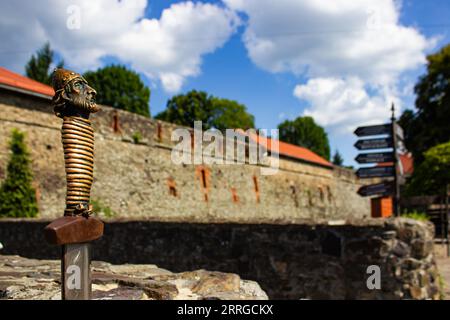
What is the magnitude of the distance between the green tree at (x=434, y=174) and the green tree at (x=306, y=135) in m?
30.4

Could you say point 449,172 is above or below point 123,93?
below

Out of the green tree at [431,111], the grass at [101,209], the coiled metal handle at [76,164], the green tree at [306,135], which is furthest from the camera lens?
the green tree at [306,135]

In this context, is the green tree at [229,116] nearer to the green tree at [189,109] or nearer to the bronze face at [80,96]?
the green tree at [189,109]

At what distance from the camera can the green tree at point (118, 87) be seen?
32.7m

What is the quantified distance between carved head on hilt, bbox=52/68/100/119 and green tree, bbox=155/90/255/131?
110 feet

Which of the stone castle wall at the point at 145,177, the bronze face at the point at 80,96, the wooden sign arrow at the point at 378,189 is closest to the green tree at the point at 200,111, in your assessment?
the stone castle wall at the point at 145,177

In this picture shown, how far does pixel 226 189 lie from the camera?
20.9 metres

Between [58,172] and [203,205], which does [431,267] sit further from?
Result: [203,205]

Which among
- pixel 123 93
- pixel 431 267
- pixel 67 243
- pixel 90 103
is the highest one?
pixel 123 93

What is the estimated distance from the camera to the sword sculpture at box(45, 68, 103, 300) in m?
2.34

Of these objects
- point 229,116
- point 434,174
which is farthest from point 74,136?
point 229,116

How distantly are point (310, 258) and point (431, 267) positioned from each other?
5.15 feet

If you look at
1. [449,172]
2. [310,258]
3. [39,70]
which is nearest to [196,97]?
[39,70]

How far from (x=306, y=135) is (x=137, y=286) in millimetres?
45852
